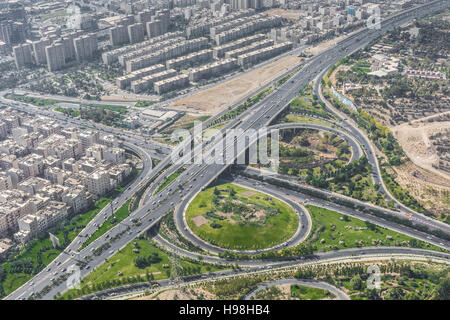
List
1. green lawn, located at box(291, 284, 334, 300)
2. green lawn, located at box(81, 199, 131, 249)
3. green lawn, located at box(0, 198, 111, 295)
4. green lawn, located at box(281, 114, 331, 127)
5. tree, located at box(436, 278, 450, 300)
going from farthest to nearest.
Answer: green lawn, located at box(281, 114, 331, 127)
green lawn, located at box(81, 199, 131, 249)
green lawn, located at box(0, 198, 111, 295)
green lawn, located at box(291, 284, 334, 300)
tree, located at box(436, 278, 450, 300)

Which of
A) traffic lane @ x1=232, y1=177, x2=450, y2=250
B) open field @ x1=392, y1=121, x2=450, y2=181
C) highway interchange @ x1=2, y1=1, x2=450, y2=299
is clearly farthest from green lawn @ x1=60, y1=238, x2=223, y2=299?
open field @ x1=392, y1=121, x2=450, y2=181

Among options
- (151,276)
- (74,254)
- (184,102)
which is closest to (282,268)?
→ (151,276)

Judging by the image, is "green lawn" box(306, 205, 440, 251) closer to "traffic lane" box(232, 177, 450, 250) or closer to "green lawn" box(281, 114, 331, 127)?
"traffic lane" box(232, 177, 450, 250)

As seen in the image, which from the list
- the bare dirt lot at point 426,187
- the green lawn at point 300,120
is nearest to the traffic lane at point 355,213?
the bare dirt lot at point 426,187

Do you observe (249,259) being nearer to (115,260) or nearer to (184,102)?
(115,260)

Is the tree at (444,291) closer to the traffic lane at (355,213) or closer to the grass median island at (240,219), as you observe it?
the traffic lane at (355,213)

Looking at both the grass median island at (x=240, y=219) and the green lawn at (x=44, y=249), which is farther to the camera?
the grass median island at (x=240, y=219)
